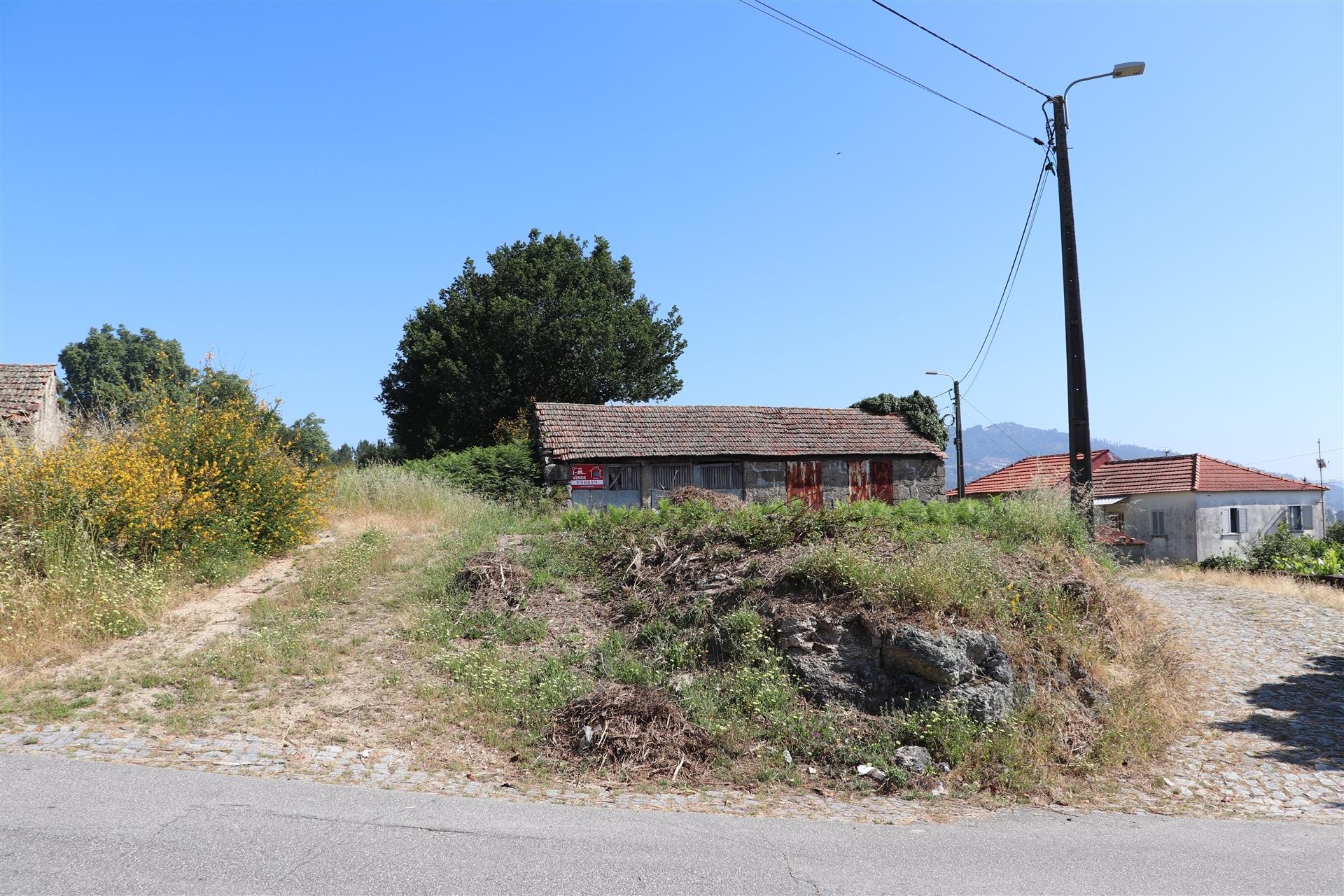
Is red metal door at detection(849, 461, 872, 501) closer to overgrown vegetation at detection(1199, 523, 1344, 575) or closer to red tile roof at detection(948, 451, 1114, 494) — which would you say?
overgrown vegetation at detection(1199, 523, 1344, 575)

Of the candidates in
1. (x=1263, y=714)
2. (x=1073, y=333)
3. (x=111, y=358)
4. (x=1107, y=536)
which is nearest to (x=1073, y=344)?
(x=1073, y=333)

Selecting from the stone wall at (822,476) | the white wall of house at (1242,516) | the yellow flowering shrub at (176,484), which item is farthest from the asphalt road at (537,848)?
the white wall of house at (1242,516)

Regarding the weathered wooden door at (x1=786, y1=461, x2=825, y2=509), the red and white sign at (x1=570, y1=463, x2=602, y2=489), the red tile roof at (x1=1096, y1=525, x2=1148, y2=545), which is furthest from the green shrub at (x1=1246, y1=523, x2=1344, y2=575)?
the red and white sign at (x1=570, y1=463, x2=602, y2=489)

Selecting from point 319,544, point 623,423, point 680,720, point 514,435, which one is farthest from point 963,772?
point 514,435

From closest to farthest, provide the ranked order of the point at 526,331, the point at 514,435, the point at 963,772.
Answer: the point at 963,772, the point at 514,435, the point at 526,331

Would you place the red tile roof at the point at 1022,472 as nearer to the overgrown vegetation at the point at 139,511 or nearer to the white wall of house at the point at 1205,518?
the white wall of house at the point at 1205,518

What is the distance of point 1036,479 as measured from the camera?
1394 cm

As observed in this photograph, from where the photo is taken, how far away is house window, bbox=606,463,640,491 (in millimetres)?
23531

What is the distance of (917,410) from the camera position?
2827 cm

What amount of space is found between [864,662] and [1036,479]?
7.38 metres

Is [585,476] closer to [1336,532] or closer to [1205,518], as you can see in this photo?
[1205,518]

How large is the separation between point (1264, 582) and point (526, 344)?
26196mm

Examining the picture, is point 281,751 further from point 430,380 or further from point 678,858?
point 430,380

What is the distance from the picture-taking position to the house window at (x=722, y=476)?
24.6m
